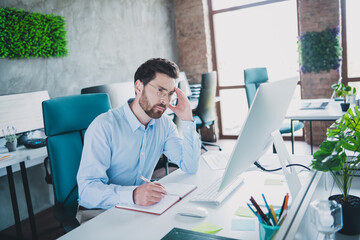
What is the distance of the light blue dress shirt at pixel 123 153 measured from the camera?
1.36 metres

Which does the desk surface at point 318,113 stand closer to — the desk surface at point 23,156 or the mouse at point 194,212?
the mouse at point 194,212

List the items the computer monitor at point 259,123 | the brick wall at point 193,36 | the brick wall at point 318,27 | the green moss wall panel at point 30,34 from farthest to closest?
the brick wall at point 193,36 < the brick wall at point 318,27 < the green moss wall panel at point 30,34 < the computer monitor at point 259,123

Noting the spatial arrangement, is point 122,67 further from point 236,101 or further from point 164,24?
point 236,101

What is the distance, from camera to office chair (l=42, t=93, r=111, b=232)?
161cm

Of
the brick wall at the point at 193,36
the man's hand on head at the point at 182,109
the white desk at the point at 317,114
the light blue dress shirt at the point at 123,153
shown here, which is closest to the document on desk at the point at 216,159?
the light blue dress shirt at the point at 123,153

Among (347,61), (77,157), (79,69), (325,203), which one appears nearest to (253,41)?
(347,61)

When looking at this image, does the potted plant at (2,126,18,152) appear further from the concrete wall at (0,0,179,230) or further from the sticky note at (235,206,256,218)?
the sticky note at (235,206,256,218)

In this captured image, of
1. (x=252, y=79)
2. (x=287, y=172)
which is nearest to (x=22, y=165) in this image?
(x=287, y=172)

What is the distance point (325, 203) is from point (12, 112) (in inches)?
108

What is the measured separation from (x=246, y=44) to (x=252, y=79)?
1.77m

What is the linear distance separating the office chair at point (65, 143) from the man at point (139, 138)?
0.70 feet

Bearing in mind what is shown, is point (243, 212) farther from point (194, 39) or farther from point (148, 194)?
point (194, 39)

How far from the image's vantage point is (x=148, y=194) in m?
1.23

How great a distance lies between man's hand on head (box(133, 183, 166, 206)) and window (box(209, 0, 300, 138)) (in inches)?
162
